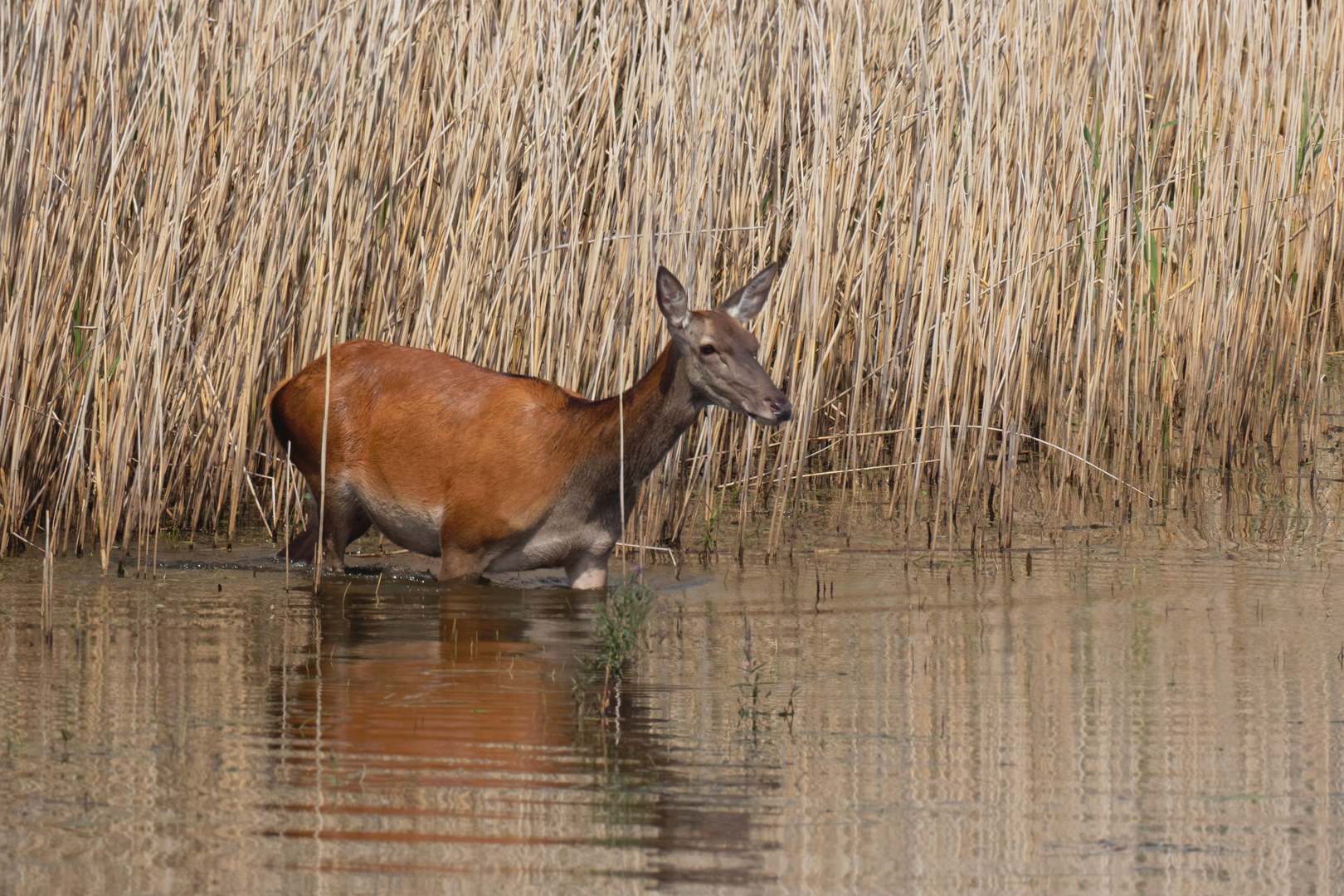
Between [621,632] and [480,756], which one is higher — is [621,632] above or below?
above

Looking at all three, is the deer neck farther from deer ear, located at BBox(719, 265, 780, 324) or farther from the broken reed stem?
the broken reed stem

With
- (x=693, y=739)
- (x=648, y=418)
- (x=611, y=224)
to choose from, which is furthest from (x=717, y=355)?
(x=693, y=739)

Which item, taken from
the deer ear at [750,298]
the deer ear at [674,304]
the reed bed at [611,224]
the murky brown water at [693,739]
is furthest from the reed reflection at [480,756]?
the reed bed at [611,224]

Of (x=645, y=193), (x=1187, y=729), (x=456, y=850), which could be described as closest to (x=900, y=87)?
(x=645, y=193)

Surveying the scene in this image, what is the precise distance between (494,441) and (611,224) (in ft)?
3.52

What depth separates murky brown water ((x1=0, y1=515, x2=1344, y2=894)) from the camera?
329 cm

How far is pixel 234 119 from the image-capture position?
22.4 feet

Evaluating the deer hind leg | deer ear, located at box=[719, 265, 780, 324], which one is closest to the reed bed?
the deer hind leg

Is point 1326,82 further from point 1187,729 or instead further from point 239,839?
point 239,839

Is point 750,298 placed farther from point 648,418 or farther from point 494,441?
point 494,441

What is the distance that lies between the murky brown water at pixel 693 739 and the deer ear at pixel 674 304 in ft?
2.89

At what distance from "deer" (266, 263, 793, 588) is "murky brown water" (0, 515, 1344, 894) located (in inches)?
9.3

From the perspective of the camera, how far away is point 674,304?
613 centimetres

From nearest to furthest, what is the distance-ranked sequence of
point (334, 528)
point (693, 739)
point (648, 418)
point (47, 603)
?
point (693, 739), point (47, 603), point (648, 418), point (334, 528)
